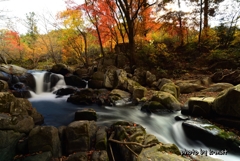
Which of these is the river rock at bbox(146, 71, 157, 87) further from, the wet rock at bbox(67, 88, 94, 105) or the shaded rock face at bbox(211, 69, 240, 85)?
the wet rock at bbox(67, 88, 94, 105)

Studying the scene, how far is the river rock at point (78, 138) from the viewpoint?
14.5ft

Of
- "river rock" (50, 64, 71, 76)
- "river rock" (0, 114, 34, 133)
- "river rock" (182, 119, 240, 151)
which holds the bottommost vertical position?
"river rock" (182, 119, 240, 151)

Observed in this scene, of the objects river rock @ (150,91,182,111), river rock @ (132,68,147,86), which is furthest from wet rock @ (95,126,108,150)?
river rock @ (132,68,147,86)

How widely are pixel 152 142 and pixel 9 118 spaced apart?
14.8ft

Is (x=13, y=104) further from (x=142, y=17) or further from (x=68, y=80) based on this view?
(x=142, y=17)

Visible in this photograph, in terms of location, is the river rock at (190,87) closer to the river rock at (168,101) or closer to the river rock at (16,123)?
the river rock at (168,101)

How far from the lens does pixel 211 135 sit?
16.9 ft

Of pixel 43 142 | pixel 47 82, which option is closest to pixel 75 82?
pixel 47 82

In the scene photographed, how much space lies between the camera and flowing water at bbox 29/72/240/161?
5.45 metres

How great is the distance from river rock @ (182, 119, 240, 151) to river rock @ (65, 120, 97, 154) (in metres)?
4.00

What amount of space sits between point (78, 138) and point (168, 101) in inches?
207

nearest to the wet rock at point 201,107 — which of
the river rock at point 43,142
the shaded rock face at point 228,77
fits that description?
the shaded rock face at point 228,77

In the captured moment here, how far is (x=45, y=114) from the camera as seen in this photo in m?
8.00

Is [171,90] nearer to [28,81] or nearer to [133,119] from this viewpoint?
[133,119]
